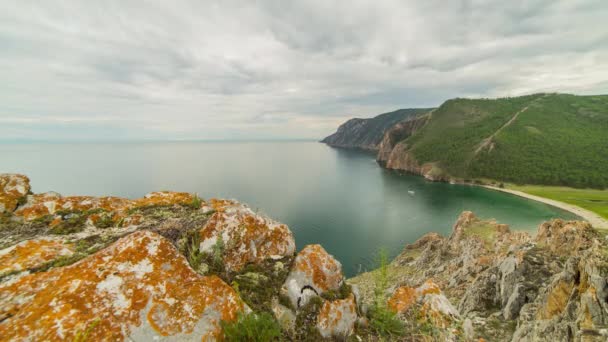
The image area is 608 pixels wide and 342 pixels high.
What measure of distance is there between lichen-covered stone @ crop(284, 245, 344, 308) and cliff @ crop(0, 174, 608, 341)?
0.11ft

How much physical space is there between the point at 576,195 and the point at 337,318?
13614cm

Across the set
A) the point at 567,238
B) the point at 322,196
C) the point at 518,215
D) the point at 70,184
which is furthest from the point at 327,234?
the point at 70,184

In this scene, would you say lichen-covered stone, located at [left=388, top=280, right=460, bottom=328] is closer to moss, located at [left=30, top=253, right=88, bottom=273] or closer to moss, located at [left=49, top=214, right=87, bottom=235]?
moss, located at [left=30, top=253, right=88, bottom=273]

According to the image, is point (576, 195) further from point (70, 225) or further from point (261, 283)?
point (70, 225)

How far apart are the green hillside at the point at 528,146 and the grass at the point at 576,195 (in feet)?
22.5

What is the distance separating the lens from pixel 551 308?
9.45m

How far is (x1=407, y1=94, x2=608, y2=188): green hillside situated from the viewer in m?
115

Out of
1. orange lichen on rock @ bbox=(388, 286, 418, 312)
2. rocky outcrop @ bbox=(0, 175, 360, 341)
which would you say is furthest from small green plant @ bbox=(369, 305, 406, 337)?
orange lichen on rock @ bbox=(388, 286, 418, 312)

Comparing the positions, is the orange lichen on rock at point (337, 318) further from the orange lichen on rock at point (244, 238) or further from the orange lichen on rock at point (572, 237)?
the orange lichen on rock at point (572, 237)

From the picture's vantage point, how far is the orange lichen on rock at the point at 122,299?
381 cm

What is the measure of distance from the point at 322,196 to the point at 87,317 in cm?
8357

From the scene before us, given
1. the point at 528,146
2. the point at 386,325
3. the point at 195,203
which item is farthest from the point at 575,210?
the point at 195,203

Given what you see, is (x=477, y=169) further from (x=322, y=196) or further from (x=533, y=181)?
(x=322, y=196)

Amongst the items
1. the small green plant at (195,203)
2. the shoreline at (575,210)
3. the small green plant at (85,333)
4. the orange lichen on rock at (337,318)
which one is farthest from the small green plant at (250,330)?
the shoreline at (575,210)
